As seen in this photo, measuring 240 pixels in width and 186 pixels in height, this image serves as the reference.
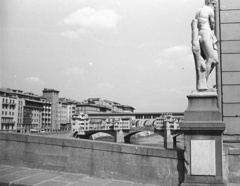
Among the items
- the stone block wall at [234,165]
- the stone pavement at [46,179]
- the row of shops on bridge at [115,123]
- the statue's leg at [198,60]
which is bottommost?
the row of shops on bridge at [115,123]

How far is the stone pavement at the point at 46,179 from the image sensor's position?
6796mm

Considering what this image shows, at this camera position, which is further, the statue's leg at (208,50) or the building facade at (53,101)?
the building facade at (53,101)

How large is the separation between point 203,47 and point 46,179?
5.17 m

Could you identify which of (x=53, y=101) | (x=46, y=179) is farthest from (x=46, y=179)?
(x=53, y=101)

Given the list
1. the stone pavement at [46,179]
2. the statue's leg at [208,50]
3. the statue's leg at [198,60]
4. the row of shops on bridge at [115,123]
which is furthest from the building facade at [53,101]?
the statue's leg at [208,50]

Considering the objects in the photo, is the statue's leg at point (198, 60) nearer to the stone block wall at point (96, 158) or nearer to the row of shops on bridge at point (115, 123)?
the stone block wall at point (96, 158)

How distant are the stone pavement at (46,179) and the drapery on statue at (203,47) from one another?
10.3ft

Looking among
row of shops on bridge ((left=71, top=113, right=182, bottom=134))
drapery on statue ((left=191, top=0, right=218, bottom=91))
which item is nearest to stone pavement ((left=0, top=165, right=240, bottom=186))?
drapery on statue ((left=191, top=0, right=218, bottom=91))

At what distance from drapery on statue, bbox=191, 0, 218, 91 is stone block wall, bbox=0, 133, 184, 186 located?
194 cm

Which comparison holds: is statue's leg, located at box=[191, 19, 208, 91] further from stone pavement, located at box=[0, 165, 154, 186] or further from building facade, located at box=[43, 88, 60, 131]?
building facade, located at box=[43, 88, 60, 131]

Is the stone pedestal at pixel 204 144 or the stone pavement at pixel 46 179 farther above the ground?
the stone pedestal at pixel 204 144

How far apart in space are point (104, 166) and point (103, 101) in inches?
6024

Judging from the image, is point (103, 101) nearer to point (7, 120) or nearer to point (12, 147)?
point (7, 120)

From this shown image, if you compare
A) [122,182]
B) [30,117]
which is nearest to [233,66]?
[122,182]
